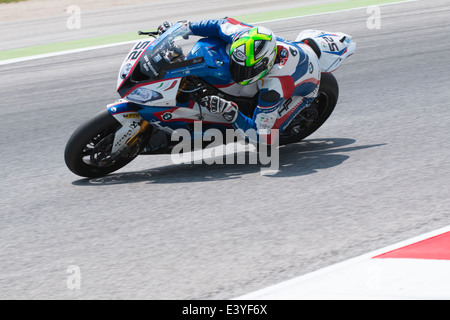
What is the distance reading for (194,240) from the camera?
4633mm

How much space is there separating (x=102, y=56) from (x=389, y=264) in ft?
29.5

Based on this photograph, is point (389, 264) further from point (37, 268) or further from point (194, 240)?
point (37, 268)

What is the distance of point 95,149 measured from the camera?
19.3 feet

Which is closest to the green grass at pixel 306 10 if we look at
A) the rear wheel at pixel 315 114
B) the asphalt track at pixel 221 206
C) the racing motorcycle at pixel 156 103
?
the asphalt track at pixel 221 206

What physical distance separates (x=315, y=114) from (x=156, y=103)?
5.88ft

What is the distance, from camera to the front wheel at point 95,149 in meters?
5.74

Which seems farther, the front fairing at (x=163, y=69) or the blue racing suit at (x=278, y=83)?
the blue racing suit at (x=278, y=83)

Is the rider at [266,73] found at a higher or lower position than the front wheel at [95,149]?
higher

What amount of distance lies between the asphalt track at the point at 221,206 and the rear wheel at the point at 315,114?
0.45 ft

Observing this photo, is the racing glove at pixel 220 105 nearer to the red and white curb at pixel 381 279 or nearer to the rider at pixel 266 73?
the rider at pixel 266 73

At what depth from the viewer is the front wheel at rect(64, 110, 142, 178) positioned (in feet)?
18.8

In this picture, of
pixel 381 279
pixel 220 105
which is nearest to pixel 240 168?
pixel 220 105
